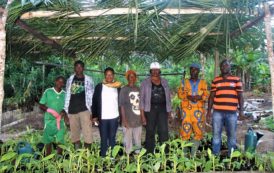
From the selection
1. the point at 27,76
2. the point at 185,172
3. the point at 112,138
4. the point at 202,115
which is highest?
the point at 27,76

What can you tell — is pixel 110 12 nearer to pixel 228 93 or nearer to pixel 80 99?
pixel 80 99

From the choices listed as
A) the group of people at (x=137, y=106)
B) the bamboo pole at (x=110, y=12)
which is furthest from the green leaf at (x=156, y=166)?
the bamboo pole at (x=110, y=12)

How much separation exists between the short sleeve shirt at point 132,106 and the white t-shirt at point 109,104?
180 millimetres

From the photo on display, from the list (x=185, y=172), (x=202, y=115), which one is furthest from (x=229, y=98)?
(x=185, y=172)

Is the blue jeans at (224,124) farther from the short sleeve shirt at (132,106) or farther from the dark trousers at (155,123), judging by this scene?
the short sleeve shirt at (132,106)

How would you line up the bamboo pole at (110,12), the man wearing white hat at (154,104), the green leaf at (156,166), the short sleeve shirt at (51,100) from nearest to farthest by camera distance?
the bamboo pole at (110,12)
the green leaf at (156,166)
the man wearing white hat at (154,104)
the short sleeve shirt at (51,100)

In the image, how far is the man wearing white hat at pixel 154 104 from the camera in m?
4.95

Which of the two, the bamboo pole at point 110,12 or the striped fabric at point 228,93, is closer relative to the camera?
the bamboo pole at point 110,12

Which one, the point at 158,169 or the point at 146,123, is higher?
the point at 146,123

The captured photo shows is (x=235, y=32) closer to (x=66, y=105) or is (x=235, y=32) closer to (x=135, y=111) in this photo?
(x=135, y=111)

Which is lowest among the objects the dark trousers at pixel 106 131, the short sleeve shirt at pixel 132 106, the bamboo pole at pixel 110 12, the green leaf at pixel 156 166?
the green leaf at pixel 156 166

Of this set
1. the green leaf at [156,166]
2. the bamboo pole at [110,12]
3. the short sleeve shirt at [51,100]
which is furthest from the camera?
the short sleeve shirt at [51,100]

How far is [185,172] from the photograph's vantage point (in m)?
4.45

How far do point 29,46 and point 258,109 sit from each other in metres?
10.9
